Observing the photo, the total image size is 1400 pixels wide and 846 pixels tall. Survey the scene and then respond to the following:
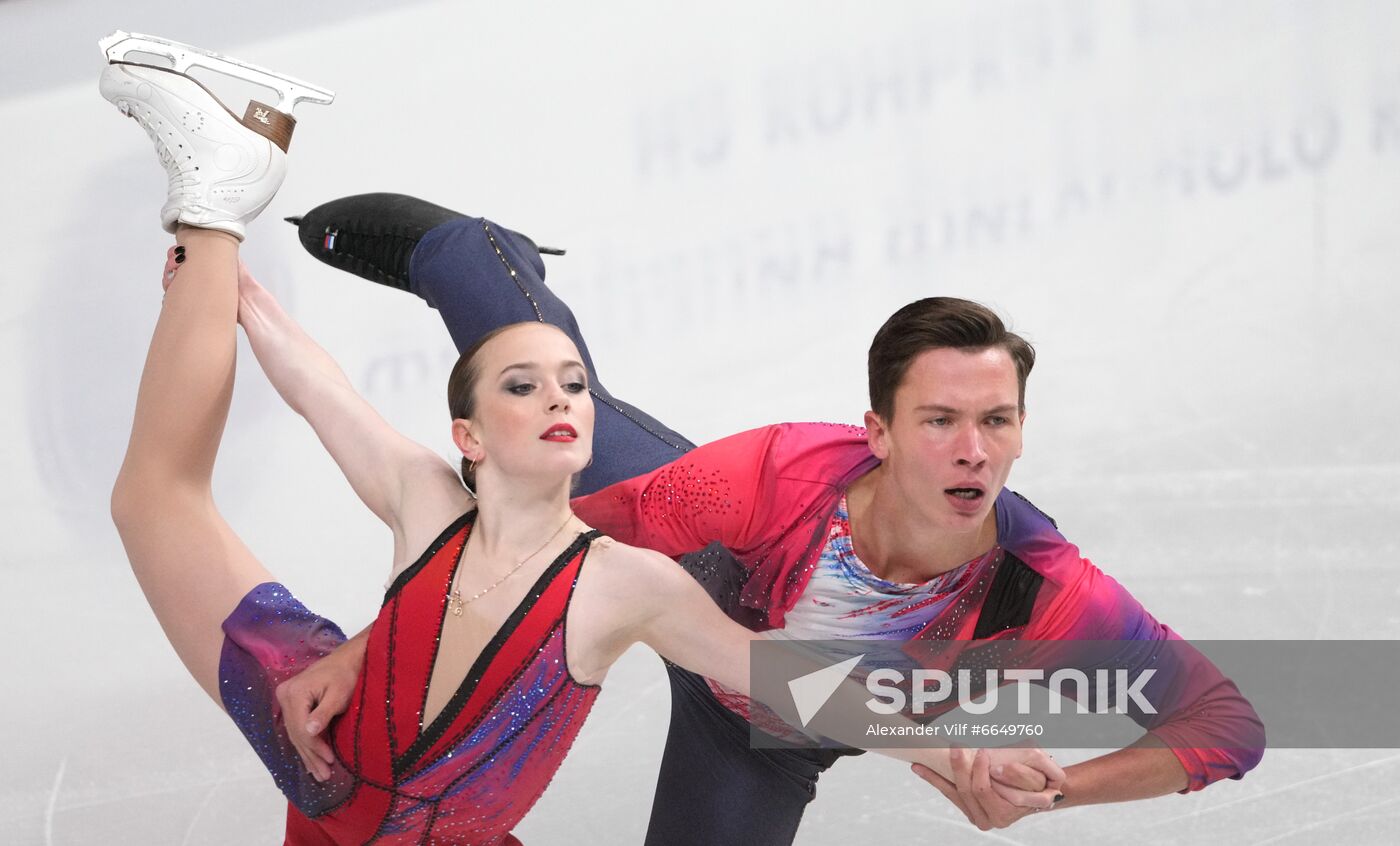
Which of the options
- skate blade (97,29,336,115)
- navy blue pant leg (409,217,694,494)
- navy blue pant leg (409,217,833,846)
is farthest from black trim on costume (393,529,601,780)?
skate blade (97,29,336,115)

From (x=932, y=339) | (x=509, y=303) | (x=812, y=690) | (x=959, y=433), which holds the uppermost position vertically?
(x=509, y=303)

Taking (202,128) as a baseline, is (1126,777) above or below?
below

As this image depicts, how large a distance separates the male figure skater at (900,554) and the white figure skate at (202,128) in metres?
0.84

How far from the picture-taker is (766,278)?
4.54 m

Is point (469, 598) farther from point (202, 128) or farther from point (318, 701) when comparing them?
point (202, 128)

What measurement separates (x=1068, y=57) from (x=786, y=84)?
91 cm

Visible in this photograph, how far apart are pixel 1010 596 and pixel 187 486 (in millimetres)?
1463

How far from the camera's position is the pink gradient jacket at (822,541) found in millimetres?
2635

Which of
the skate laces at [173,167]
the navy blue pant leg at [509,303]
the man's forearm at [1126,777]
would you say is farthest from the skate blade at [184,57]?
the man's forearm at [1126,777]

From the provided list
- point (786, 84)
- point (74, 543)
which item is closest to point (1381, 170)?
point (786, 84)

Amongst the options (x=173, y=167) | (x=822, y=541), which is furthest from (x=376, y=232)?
(x=822, y=541)

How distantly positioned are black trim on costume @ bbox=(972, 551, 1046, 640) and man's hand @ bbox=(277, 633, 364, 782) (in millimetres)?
1094

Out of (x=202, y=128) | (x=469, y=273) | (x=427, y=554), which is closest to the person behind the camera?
(x=427, y=554)

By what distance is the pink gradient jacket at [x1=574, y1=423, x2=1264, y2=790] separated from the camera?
2635 millimetres
